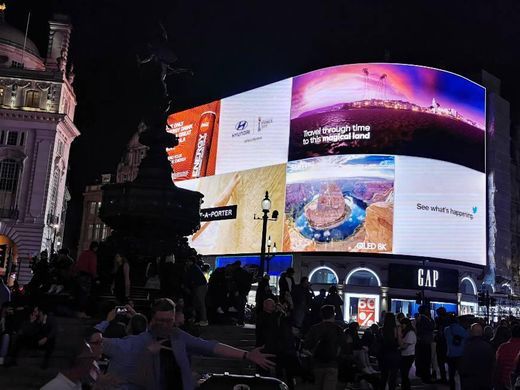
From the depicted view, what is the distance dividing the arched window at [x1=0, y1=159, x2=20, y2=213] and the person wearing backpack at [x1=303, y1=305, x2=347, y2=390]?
166 ft

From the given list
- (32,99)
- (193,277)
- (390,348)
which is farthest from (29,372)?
(32,99)

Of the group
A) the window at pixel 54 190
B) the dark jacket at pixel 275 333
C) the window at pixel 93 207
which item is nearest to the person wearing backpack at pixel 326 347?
the dark jacket at pixel 275 333

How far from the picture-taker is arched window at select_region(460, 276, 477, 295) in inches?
1974

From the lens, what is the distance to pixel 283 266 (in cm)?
5119

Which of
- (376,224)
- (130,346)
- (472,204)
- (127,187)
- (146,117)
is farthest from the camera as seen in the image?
(472,204)

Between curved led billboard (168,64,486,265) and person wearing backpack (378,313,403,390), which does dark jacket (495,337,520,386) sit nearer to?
person wearing backpack (378,313,403,390)

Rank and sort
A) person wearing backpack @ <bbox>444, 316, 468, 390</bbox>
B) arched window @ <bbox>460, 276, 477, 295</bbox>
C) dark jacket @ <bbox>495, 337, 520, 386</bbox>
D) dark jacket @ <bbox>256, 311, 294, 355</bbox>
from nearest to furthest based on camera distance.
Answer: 1. dark jacket @ <bbox>495, 337, 520, 386</bbox>
2. dark jacket @ <bbox>256, 311, 294, 355</bbox>
3. person wearing backpack @ <bbox>444, 316, 468, 390</bbox>
4. arched window @ <bbox>460, 276, 477, 295</bbox>

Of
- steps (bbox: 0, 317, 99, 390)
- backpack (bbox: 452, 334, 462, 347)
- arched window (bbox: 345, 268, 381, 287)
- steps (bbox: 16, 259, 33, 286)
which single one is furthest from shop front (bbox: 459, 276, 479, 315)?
steps (bbox: 0, 317, 99, 390)

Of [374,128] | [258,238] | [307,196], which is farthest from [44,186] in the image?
[374,128]

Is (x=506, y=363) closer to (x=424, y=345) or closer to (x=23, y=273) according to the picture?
(x=424, y=345)

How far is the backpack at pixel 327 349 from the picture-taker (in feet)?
30.8

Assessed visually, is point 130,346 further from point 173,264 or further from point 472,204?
point 472,204

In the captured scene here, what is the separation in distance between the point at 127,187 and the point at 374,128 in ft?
121

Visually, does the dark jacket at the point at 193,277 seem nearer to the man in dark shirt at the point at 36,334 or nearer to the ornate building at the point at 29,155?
the man in dark shirt at the point at 36,334
